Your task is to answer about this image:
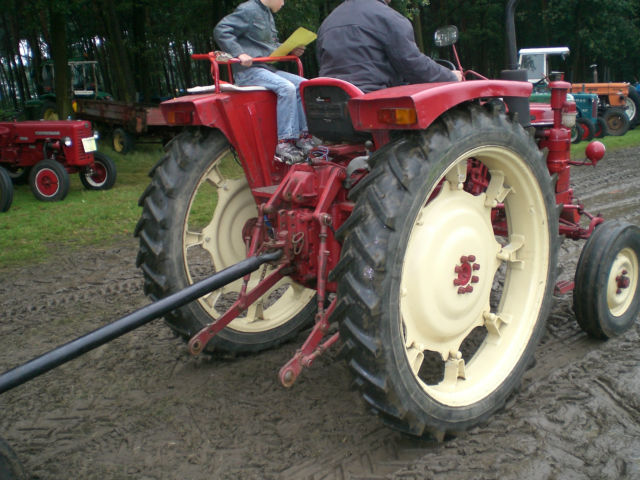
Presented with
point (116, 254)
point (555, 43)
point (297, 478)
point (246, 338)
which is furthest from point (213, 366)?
point (555, 43)

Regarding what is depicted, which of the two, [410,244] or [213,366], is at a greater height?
[410,244]

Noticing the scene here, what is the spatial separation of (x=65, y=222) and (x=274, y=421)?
19.1 feet

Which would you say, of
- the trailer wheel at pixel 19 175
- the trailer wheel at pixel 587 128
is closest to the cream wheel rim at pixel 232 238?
the trailer wheel at pixel 19 175

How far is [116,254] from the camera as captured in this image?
619 cm

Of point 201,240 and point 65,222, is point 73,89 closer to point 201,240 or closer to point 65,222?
point 65,222

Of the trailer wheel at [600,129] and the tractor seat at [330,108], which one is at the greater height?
the tractor seat at [330,108]

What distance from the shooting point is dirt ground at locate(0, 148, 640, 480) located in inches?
99.5

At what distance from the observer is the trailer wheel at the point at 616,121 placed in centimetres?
1636

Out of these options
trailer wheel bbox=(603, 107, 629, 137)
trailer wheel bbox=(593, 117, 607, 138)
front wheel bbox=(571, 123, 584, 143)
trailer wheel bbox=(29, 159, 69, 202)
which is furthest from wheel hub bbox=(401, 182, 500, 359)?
trailer wheel bbox=(603, 107, 629, 137)

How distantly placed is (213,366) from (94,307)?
1619mm

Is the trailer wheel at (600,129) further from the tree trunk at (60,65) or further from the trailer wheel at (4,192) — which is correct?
the trailer wheel at (4,192)

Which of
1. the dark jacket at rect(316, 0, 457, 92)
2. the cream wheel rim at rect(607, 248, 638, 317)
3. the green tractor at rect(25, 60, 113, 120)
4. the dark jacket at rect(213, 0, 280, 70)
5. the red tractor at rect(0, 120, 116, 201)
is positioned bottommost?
the cream wheel rim at rect(607, 248, 638, 317)

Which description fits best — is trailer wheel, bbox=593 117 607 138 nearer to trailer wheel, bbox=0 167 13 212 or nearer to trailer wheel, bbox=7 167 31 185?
trailer wheel, bbox=7 167 31 185

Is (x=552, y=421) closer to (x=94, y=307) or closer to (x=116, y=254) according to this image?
(x=94, y=307)
